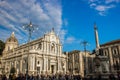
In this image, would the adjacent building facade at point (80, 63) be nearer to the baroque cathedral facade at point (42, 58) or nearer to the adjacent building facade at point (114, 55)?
the baroque cathedral facade at point (42, 58)

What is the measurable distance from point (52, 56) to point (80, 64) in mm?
10399

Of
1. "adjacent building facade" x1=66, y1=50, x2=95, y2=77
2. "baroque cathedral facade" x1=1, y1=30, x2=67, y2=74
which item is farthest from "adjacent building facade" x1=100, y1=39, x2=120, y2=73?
"baroque cathedral facade" x1=1, y1=30, x2=67, y2=74

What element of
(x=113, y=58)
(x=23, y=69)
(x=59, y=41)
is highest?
(x=59, y=41)

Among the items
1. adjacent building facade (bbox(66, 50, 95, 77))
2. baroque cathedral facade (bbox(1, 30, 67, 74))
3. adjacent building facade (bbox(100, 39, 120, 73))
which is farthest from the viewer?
adjacent building facade (bbox(66, 50, 95, 77))

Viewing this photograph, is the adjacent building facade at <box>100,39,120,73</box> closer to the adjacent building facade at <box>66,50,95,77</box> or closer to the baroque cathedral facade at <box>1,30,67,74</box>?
the adjacent building facade at <box>66,50,95,77</box>

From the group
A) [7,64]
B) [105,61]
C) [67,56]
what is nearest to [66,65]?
[67,56]

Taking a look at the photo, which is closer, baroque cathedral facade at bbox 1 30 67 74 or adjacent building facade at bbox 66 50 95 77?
baroque cathedral facade at bbox 1 30 67 74

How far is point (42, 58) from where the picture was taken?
143 feet

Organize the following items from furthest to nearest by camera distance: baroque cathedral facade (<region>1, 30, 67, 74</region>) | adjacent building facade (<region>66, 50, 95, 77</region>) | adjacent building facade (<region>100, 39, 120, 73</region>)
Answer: adjacent building facade (<region>66, 50, 95, 77</region>)
adjacent building facade (<region>100, 39, 120, 73</region>)
baroque cathedral facade (<region>1, 30, 67, 74</region>)

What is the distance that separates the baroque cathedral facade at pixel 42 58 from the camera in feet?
134

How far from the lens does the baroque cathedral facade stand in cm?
4090

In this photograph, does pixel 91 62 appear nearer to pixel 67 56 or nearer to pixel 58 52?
pixel 67 56

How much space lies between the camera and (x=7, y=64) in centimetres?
5344

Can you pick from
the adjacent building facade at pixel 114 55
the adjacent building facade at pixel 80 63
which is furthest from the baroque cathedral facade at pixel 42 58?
the adjacent building facade at pixel 114 55
